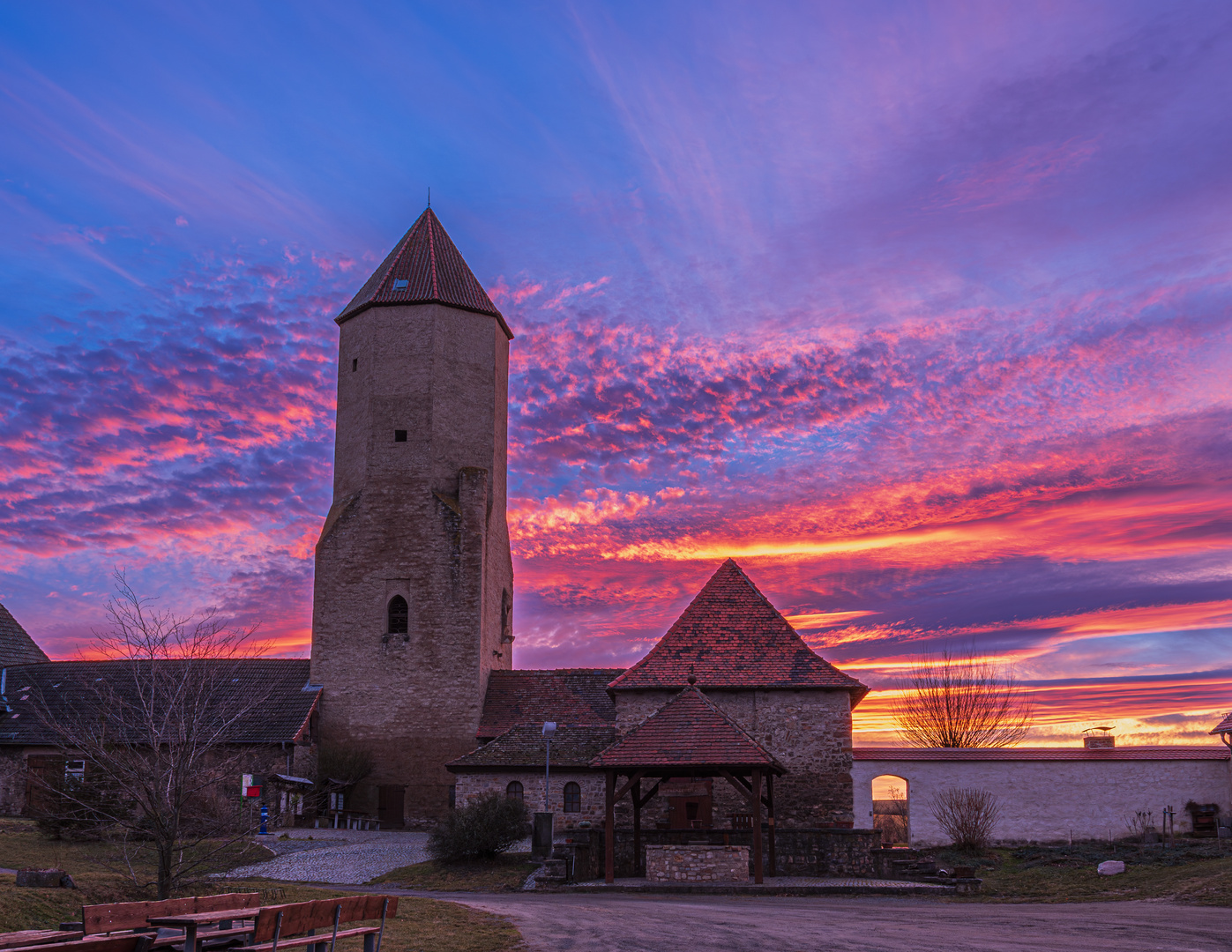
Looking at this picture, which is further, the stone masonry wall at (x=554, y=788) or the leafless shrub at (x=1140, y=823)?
the stone masonry wall at (x=554, y=788)

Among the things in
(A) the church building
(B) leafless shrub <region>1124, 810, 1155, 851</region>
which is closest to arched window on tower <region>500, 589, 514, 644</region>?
(A) the church building

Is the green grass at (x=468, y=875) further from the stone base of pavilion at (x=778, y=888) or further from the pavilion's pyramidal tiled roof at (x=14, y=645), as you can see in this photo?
the pavilion's pyramidal tiled roof at (x=14, y=645)

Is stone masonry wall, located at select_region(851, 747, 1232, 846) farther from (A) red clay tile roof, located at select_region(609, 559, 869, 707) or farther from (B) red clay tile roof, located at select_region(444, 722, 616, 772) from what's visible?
(B) red clay tile roof, located at select_region(444, 722, 616, 772)

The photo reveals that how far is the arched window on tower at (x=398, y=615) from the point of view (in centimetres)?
3822

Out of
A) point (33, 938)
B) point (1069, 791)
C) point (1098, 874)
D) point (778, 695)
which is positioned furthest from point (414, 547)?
point (33, 938)

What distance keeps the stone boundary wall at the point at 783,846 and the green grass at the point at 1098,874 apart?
2.66 metres

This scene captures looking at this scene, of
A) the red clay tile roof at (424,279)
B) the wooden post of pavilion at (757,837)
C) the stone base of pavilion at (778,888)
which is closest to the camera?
the stone base of pavilion at (778,888)

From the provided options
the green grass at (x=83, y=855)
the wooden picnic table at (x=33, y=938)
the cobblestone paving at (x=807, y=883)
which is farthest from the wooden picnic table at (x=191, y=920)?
the cobblestone paving at (x=807, y=883)

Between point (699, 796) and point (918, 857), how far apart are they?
601cm

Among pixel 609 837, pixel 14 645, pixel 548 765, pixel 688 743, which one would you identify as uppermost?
pixel 14 645

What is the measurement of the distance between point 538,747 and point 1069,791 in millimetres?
14965

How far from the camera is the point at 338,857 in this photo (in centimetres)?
2681

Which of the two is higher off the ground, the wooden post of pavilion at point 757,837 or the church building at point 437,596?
the church building at point 437,596

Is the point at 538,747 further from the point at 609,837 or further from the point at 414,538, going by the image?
the point at 414,538
